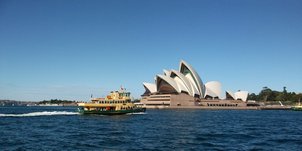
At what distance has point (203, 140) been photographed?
27.4m

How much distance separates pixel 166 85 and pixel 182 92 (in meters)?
7.00

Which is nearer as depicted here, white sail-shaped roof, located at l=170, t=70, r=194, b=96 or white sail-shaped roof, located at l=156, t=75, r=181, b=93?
white sail-shaped roof, located at l=170, t=70, r=194, b=96

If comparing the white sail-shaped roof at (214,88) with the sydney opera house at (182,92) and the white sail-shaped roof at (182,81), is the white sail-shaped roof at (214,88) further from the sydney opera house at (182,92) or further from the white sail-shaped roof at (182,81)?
the white sail-shaped roof at (182,81)

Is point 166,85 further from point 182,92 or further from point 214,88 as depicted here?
point 214,88

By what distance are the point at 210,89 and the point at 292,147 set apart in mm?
124129

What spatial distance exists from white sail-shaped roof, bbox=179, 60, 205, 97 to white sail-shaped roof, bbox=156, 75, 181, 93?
19.9ft

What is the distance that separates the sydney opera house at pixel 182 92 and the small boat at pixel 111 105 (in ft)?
215

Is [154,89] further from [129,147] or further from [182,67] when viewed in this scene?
[129,147]

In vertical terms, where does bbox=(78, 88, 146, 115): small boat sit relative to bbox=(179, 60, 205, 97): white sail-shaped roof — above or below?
below

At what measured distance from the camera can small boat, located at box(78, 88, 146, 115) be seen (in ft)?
212

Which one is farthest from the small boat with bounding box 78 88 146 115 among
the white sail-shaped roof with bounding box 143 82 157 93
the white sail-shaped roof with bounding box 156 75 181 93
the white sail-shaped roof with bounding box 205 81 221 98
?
the white sail-shaped roof with bounding box 205 81 221 98

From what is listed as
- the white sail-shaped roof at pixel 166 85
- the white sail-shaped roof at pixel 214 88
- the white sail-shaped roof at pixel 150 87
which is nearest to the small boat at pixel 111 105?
the white sail-shaped roof at pixel 166 85

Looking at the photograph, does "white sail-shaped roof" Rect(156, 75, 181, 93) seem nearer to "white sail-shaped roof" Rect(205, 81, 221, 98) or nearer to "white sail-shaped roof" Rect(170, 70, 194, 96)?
"white sail-shaped roof" Rect(170, 70, 194, 96)

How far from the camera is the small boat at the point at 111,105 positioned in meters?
64.5
